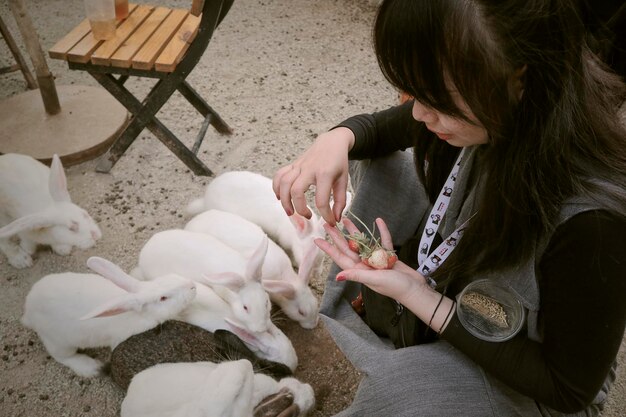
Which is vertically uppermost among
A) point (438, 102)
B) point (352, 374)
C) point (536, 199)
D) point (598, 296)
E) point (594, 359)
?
point (438, 102)

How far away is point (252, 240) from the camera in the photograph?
2273mm

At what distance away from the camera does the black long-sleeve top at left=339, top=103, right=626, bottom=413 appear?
108 cm

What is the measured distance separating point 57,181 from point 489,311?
1.95 m

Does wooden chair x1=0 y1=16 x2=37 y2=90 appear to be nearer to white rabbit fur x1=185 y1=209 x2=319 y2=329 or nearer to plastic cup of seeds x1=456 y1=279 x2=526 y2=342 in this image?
white rabbit fur x1=185 y1=209 x2=319 y2=329

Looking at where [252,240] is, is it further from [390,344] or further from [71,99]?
[71,99]

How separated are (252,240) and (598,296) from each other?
1.50m

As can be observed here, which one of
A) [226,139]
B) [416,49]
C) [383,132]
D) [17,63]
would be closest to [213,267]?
[383,132]

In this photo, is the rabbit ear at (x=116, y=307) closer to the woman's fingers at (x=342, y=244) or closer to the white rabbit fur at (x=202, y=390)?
Result: the white rabbit fur at (x=202, y=390)

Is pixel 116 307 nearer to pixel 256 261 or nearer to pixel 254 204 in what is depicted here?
pixel 256 261

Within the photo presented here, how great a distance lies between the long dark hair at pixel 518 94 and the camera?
0.96 metres

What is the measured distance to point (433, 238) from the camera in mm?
1540

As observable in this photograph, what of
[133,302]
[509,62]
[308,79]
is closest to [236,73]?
[308,79]

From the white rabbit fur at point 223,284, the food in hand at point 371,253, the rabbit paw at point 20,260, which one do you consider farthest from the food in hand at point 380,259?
the rabbit paw at point 20,260

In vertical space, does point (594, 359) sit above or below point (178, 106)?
above
